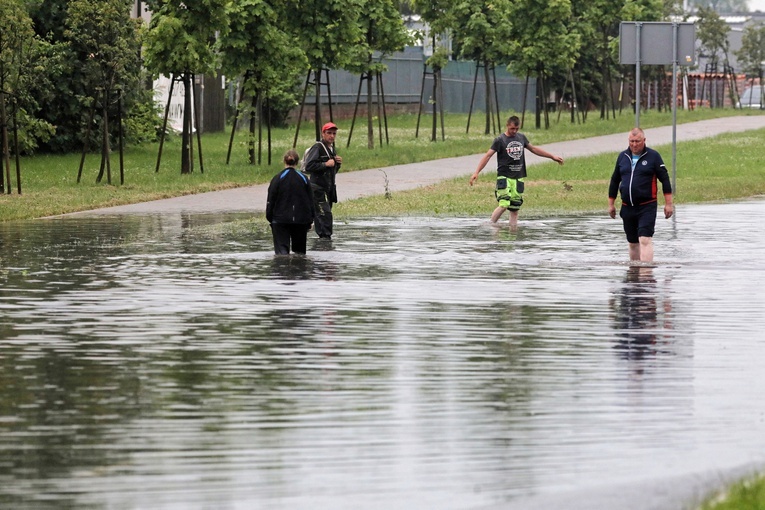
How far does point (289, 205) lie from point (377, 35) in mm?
27510

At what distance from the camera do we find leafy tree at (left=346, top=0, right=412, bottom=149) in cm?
4359

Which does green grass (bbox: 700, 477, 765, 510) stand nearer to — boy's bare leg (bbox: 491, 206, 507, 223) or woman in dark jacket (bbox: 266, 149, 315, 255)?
woman in dark jacket (bbox: 266, 149, 315, 255)

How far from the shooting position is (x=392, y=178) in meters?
34.2

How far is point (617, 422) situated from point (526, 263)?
9204mm

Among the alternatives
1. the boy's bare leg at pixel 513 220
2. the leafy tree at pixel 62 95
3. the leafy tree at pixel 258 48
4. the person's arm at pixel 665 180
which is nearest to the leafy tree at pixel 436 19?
the leafy tree at pixel 62 95

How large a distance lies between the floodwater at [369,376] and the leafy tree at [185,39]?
15424 mm

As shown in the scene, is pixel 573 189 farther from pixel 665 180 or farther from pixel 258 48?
pixel 665 180

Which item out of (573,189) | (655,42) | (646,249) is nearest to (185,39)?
(573,189)

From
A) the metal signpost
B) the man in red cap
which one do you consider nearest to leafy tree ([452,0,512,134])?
the metal signpost

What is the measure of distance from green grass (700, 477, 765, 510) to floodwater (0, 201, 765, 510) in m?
0.49

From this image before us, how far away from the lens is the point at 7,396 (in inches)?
360

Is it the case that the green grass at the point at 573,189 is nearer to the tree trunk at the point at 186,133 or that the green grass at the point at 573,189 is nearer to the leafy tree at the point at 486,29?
the tree trunk at the point at 186,133

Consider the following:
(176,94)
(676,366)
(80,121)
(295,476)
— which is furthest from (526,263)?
(176,94)

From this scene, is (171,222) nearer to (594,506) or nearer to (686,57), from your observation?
(686,57)
